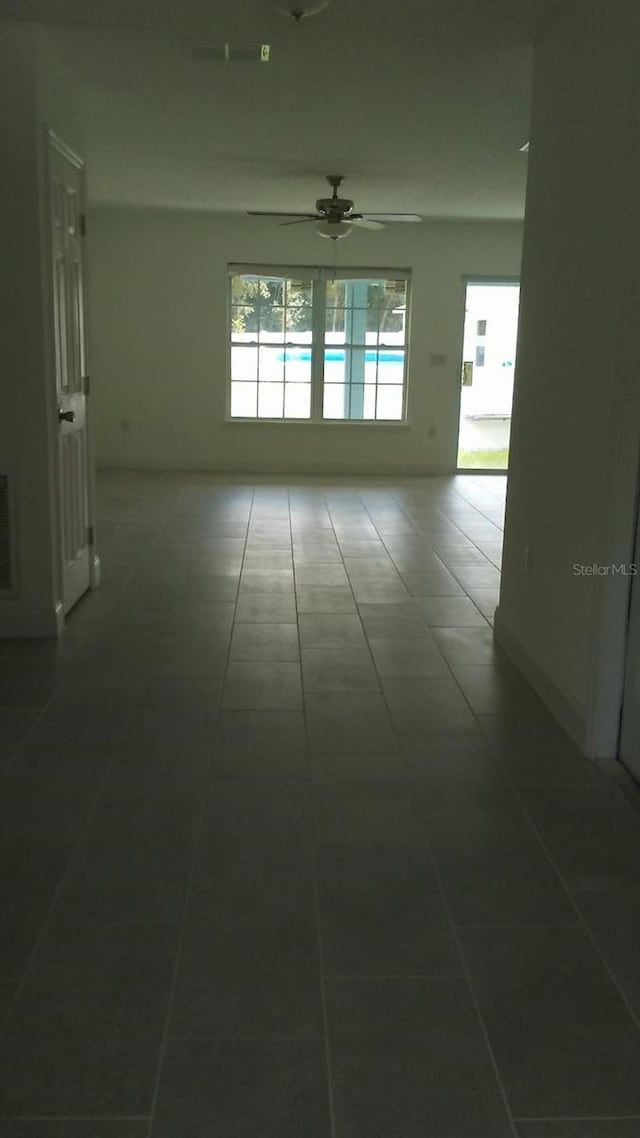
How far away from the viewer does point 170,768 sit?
311cm

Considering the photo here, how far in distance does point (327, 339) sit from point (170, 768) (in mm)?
7919

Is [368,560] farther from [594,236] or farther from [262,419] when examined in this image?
[262,419]

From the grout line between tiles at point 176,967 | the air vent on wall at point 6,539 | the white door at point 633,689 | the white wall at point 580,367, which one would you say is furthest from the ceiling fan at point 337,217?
the grout line between tiles at point 176,967

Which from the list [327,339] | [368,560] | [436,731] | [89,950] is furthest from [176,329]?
[89,950]

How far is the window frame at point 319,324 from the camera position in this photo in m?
10.2

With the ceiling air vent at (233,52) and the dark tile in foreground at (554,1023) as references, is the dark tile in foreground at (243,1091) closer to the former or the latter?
the dark tile in foreground at (554,1023)

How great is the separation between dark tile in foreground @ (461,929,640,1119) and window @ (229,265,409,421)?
343 inches

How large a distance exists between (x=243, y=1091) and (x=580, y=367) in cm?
253

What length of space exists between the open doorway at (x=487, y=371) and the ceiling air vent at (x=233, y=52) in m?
5.78

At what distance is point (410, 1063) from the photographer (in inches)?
71.4

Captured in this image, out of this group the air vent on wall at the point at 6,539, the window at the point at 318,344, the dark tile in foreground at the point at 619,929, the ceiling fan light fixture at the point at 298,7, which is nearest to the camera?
the dark tile in foreground at the point at 619,929

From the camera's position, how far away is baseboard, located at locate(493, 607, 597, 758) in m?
3.37

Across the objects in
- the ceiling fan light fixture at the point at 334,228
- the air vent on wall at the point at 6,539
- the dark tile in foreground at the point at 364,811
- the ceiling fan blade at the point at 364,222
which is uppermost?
the ceiling fan blade at the point at 364,222

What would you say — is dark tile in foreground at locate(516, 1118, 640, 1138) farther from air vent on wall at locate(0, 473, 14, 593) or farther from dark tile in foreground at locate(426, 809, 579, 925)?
air vent on wall at locate(0, 473, 14, 593)
